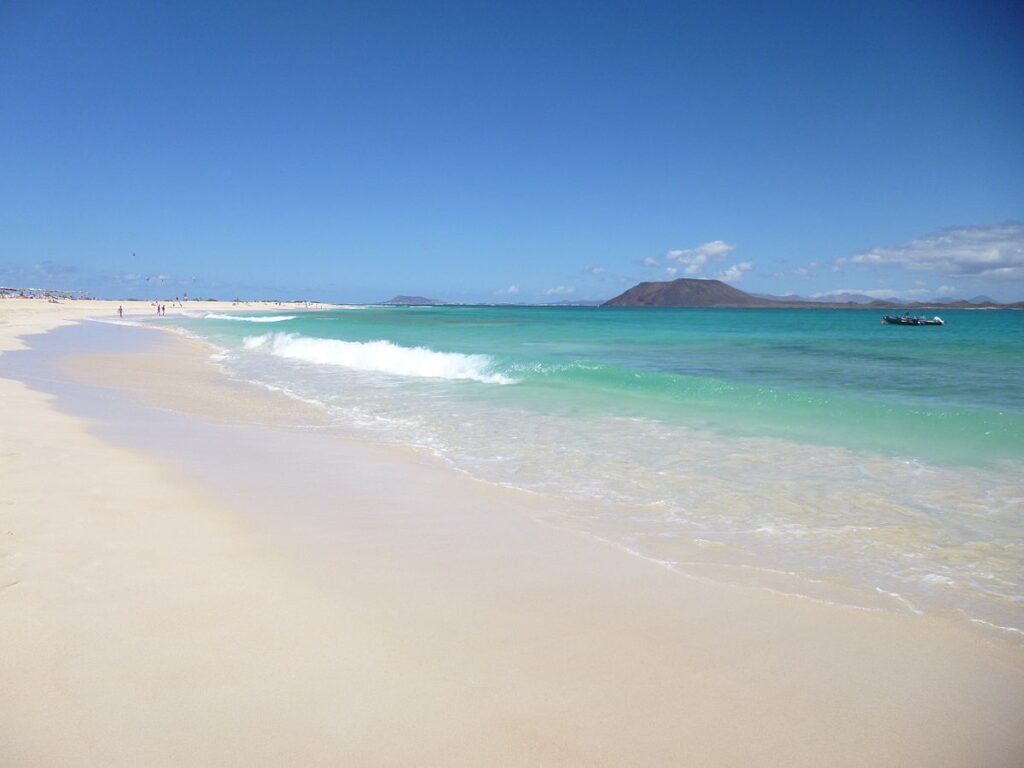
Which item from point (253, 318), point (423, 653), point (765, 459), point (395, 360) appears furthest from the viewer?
point (253, 318)

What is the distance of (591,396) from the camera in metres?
12.5

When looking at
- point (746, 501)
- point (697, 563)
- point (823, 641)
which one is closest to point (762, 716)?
point (823, 641)

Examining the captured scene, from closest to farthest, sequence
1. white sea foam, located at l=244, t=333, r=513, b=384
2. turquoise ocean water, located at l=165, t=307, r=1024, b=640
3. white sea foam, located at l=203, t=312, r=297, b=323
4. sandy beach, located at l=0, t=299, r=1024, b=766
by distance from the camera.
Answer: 1. sandy beach, located at l=0, t=299, r=1024, b=766
2. turquoise ocean water, located at l=165, t=307, r=1024, b=640
3. white sea foam, located at l=244, t=333, r=513, b=384
4. white sea foam, located at l=203, t=312, r=297, b=323

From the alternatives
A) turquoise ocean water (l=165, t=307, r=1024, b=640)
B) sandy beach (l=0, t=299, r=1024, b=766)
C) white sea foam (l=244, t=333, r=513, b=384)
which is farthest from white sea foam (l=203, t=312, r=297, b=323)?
sandy beach (l=0, t=299, r=1024, b=766)

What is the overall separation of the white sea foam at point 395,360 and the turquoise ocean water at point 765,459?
380 mm

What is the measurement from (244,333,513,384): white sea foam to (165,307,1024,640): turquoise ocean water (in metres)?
0.38

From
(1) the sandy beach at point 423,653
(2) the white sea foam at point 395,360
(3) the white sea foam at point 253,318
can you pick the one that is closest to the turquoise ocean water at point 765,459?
(2) the white sea foam at point 395,360

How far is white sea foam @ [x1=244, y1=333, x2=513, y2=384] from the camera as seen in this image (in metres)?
17.1

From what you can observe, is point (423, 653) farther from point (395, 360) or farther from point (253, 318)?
point (253, 318)

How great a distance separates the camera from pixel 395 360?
19.6 meters

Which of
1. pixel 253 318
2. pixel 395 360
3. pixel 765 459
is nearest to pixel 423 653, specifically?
pixel 765 459

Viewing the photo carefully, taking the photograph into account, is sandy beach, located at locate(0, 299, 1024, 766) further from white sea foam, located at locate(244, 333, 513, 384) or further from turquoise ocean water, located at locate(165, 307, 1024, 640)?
white sea foam, located at locate(244, 333, 513, 384)

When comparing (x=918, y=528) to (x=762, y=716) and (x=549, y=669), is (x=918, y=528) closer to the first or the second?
(x=762, y=716)

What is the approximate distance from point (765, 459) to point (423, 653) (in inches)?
221
